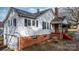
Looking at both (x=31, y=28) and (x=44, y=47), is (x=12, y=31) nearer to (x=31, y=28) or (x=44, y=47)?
(x=31, y=28)

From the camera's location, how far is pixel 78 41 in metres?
2.15

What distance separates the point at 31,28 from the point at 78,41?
51 centimetres

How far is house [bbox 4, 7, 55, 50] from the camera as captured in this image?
215 cm

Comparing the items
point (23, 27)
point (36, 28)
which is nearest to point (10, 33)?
point (23, 27)

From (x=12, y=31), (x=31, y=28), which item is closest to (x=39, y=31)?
(x=31, y=28)

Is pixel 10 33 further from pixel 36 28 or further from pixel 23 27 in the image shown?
pixel 36 28

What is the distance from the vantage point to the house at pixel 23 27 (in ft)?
7.07

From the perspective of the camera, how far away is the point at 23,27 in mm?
2156
